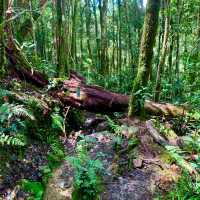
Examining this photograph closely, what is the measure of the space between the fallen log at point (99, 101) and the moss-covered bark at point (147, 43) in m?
0.55

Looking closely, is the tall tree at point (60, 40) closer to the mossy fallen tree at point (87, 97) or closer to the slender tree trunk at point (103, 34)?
the mossy fallen tree at point (87, 97)

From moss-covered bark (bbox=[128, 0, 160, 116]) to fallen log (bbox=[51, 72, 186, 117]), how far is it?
0.55m

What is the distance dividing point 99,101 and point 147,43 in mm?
1581

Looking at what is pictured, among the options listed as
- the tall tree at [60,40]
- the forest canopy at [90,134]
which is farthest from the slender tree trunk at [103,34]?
the forest canopy at [90,134]

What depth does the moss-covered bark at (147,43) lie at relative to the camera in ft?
21.7

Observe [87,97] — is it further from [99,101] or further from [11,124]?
[11,124]

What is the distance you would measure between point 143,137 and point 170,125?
31.7 inches

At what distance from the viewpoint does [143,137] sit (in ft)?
21.8

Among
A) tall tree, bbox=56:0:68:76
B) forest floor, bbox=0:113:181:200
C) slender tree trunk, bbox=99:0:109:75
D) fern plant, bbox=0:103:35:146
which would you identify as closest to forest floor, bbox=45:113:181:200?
forest floor, bbox=0:113:181:200

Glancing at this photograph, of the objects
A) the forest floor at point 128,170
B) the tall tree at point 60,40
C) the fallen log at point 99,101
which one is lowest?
the forest floor at point 128,170

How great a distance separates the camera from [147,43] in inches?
265

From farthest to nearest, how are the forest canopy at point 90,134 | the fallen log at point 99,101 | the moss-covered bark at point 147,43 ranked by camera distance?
the fallen log at point 99,101 < the moss-covered bark at point 147,43 < the forest canopy at point 90,134

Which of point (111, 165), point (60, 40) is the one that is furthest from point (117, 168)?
point (60, 40)

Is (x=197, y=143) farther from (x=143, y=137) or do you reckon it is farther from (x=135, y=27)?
(x=135, y=27)
